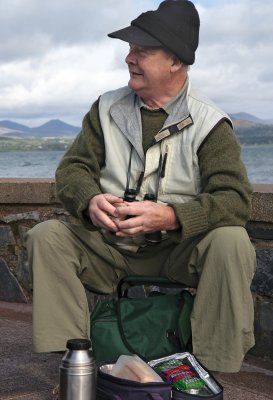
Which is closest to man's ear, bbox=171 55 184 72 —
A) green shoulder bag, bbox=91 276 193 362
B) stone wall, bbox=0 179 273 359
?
green shoulder bag, bbox=91 276 193 362

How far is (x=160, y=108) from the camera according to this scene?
3365mm

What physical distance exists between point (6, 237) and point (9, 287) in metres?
0.33

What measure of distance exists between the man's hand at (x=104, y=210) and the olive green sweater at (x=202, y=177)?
0.23 ft

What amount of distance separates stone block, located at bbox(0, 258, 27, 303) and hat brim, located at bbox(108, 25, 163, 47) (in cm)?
230

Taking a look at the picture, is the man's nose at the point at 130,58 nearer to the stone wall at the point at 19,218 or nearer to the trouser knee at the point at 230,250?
the trouser knee at the point at 230,250

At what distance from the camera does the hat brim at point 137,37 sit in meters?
3.23

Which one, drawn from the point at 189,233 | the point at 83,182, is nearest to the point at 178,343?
the point at 189,233

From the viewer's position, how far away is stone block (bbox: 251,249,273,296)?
389cm

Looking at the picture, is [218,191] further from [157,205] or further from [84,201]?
[84,201]

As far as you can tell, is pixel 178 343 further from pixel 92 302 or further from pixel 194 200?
pixel 92 302

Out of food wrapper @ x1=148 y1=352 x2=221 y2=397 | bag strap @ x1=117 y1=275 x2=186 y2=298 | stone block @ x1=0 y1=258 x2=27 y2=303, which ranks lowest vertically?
stone block @ x1=0 y1=258 x2=27 y2=303

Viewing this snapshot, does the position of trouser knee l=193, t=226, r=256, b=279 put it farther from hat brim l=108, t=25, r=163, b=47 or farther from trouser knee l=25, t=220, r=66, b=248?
hat brim l=108, t=25, r=163, b=47

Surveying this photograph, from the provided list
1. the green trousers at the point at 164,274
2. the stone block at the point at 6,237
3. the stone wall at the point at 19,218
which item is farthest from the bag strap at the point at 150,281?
the stone block at the point at 6,237

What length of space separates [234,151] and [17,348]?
1.65 meters
